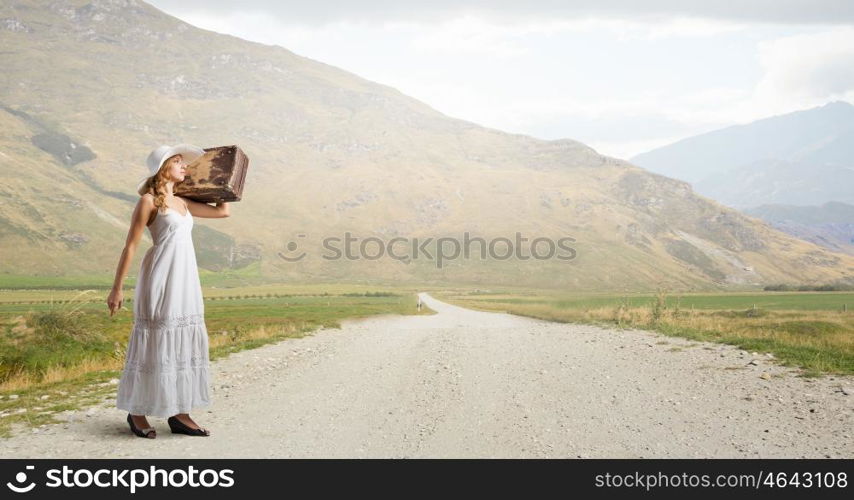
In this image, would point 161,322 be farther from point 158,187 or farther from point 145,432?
point 158,187

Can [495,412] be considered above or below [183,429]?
below

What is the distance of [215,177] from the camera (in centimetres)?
927

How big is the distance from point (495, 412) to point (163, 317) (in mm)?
5441

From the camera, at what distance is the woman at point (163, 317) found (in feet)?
28.9

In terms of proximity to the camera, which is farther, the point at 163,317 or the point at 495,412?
the point at 495,412

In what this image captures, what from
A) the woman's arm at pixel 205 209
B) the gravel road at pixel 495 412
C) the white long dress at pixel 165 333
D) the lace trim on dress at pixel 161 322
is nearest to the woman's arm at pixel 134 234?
the white long dress at pixel 165 333

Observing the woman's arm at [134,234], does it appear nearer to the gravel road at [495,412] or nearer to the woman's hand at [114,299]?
the woman's hand at [114,299]

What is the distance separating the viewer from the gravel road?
857cm

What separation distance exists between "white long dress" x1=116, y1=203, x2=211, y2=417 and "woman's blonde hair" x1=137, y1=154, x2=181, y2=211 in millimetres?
139

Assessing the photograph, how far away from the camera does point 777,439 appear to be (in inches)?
361

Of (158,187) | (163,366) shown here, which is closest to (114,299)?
(163,366)
